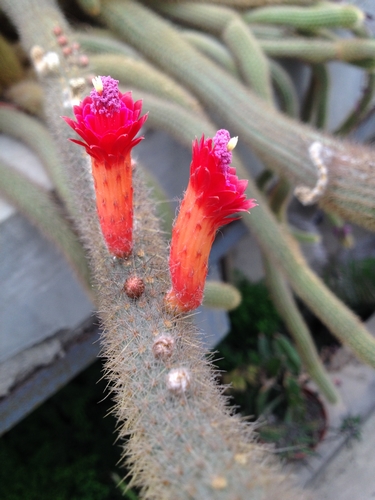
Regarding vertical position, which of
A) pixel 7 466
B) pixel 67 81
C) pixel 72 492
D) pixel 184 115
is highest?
pixel 67 81

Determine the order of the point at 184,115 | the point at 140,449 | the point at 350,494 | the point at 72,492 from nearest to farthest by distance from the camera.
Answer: the point at 140,449 → the point at 184,115 → the point at 350,494 → the point at 72,492

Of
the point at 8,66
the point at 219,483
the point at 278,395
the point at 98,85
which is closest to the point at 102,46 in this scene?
the point at 8,66

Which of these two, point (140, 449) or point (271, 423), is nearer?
point (140, 449)

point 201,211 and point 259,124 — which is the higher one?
point 201,211

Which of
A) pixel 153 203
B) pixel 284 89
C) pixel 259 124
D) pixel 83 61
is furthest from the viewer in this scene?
pixel 284 89

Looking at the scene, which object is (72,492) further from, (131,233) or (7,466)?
(131,233)

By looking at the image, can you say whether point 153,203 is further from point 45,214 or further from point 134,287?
point 45,214

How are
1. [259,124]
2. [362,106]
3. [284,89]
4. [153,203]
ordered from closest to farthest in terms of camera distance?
[153,203] < [259,124] < [284,89] < [362,106]

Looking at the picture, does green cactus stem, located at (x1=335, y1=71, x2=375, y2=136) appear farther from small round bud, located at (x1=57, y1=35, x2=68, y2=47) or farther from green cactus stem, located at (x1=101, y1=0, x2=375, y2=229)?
small round bud, located at (x1=57, y1=35, x2=68, y2=47)

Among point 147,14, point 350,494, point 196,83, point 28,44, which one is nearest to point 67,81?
point 28,44
